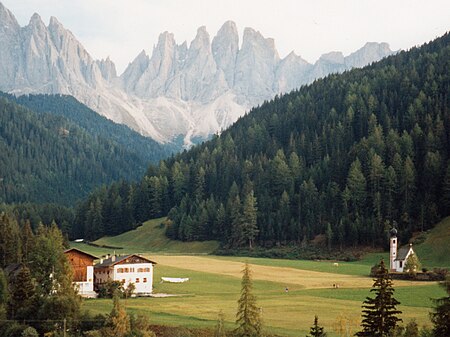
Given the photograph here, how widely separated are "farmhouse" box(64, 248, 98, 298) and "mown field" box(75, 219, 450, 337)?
814 centimetres

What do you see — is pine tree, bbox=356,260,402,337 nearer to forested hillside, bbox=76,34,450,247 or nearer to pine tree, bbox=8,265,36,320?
pine tree, bbox=8,265,36,320

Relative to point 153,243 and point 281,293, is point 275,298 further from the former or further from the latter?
point 153,243

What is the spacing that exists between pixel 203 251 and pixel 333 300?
91.3 metres

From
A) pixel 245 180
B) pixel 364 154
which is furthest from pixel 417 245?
pixel 245 180

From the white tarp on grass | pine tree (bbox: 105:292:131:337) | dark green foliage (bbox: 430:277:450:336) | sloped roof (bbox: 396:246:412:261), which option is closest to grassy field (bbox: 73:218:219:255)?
the white tarp on grass

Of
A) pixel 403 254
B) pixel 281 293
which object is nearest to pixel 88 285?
pixel 281 293

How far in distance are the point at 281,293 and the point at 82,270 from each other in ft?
91.1

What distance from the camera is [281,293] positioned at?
9181cm

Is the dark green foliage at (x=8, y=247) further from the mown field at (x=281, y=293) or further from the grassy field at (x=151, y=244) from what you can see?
the grassy field at (x=151, y=244)

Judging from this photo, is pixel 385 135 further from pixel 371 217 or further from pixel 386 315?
pixel 386 315

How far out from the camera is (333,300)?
271 feet

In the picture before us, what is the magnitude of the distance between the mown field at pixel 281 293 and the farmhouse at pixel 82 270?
8.14m

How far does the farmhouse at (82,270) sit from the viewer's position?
95744mm

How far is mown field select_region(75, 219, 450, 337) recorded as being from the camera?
69.0m
